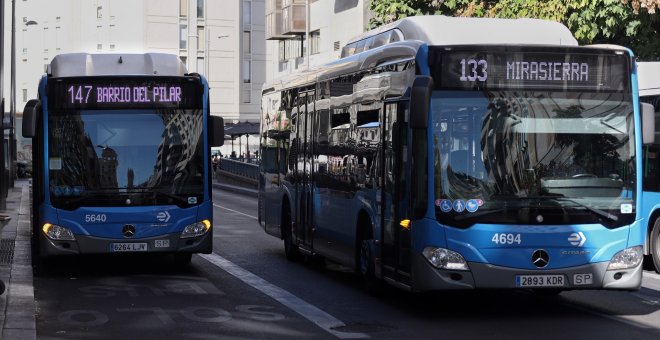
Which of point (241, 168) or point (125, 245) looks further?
point (241, 168)

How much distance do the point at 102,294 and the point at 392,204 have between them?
384 cm

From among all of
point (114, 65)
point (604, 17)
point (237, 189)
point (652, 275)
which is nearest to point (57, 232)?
point (114, 65)

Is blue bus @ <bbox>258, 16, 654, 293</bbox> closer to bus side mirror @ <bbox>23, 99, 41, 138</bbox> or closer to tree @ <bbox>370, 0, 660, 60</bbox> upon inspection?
bus side mirror @ <bbox>23, 99, 41, 138</bbox>

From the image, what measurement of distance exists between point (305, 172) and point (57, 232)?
3447mm

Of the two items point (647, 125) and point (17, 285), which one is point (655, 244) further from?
point (17, 285)

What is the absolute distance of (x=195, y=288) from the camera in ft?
50.1

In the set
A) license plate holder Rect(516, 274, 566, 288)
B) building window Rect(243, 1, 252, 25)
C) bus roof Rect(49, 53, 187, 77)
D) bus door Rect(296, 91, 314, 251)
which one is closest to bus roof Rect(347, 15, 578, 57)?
license plate holder Rect(516, 274, 566, 288)

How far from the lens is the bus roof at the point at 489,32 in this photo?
45.3 feet

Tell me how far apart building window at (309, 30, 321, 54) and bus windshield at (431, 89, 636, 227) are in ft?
165

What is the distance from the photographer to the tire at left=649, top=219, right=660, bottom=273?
1783cm

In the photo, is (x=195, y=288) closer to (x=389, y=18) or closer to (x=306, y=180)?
(x=306, y=180)

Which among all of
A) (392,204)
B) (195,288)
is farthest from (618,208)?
(195,288)

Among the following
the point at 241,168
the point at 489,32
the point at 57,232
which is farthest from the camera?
the point at 241,168

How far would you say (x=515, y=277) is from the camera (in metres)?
11.8
